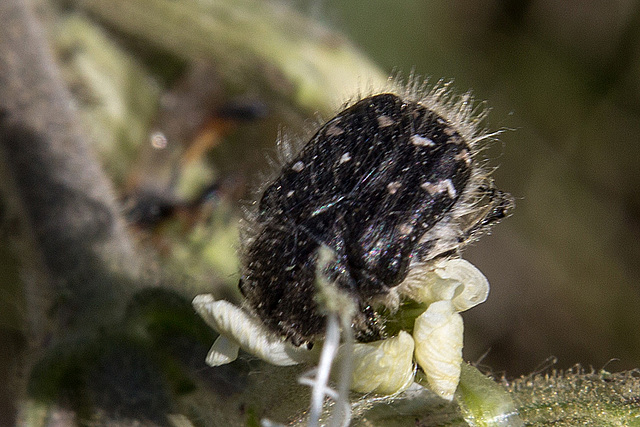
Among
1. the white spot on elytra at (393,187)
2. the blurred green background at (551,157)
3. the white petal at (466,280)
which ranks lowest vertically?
the white petal at (466,280)

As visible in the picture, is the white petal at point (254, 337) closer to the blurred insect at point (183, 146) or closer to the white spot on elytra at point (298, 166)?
the white spot on elytra at point (298, 166)

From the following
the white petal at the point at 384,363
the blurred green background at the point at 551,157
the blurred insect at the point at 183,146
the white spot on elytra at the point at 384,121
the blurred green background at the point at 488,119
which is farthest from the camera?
the blurred green background at the point at 551,157

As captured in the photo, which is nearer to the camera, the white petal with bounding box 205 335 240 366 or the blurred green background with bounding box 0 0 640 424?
the white petal with bounding box 205 335 240 366

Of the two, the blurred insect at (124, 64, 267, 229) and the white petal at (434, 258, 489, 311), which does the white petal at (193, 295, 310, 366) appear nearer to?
the white petal at (434, 258, 489, 311)

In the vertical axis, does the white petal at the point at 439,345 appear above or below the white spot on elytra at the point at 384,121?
below

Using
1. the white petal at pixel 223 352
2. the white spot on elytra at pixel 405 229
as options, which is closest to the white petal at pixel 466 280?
the white spot on elytra at pixel 405 229

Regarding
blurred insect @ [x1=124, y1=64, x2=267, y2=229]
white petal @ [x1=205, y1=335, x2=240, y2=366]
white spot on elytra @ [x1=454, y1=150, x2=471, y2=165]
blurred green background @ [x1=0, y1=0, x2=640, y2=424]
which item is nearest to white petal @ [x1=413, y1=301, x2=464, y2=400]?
white spot on elytra @ [x1=454, y1=150, x2=471, y2=165]
